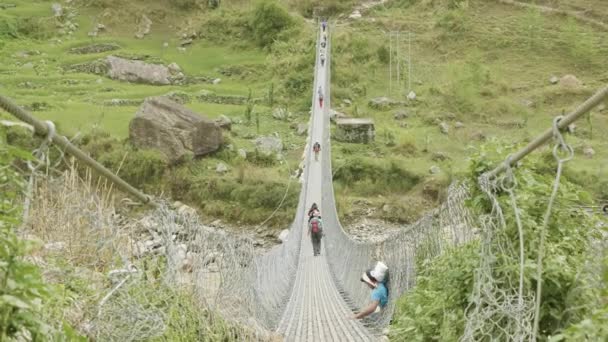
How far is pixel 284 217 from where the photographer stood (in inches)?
504

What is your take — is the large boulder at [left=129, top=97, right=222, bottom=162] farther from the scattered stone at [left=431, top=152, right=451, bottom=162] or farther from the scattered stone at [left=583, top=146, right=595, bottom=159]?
the scattered stone at [left=583, top=146, right=595, bottom=159]

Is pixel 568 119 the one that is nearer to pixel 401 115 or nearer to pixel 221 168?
pixel 221 168

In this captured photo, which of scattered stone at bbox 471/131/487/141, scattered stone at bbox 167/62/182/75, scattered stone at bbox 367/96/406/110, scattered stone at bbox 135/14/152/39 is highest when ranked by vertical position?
scattered stone at bbox 135/14/152/39

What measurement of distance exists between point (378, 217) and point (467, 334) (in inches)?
451

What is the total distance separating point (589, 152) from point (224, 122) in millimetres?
7431

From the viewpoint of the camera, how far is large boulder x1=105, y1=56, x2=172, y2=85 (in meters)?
18.7

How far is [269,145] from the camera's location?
1477 cm

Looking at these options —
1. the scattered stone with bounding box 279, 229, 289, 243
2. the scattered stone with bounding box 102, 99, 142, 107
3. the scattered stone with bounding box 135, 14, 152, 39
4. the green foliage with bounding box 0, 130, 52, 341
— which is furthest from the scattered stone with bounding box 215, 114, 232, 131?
the green foliage with bounding box 0, 130, 52, 341

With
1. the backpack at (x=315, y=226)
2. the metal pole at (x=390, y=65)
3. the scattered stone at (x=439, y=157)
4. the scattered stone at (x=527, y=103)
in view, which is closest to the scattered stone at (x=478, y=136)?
the scattered stone at (x=439, y=157)

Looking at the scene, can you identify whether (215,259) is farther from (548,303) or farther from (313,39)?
(313,39)

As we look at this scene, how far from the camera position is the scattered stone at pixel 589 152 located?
13906 millimetres

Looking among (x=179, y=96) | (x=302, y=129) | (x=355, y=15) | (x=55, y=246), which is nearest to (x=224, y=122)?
(x=302, y=129)

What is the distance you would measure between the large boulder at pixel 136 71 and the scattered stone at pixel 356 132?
5870 millimetres

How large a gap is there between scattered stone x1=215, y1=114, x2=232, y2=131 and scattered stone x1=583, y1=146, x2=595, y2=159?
7.29 m
